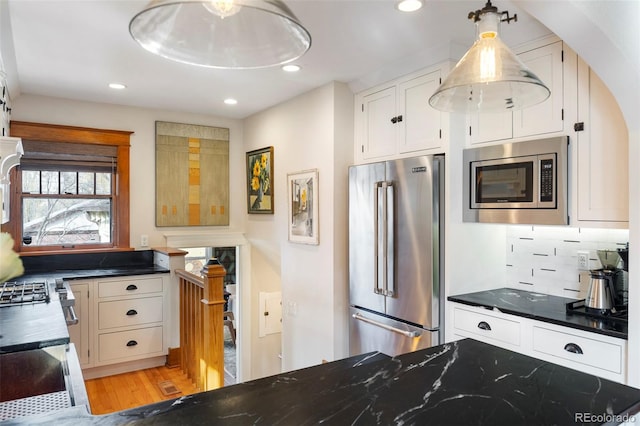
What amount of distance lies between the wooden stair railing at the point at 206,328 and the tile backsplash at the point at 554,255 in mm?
2089

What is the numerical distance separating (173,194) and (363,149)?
2.25 m

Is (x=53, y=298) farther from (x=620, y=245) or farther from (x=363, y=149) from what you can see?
(x=620, y=245)

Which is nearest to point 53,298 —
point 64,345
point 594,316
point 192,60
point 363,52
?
point 64,345

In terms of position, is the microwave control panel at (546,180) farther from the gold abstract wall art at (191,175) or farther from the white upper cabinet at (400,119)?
the gold abstract wall art at (191,175)

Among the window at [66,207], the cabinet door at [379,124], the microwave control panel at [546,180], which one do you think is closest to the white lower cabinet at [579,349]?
the microwave control panel at [546,180]

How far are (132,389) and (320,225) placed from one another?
6.93 ft

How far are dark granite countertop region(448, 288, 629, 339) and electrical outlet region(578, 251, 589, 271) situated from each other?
0.21 m

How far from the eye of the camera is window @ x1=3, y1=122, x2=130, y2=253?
3951mm

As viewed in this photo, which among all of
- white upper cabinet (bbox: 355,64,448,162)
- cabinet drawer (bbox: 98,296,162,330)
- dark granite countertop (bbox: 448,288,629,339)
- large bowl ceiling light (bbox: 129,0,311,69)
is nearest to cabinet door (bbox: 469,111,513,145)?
white upper cabinet (bbox: 355,64,448,162)

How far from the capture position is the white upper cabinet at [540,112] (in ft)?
7.89

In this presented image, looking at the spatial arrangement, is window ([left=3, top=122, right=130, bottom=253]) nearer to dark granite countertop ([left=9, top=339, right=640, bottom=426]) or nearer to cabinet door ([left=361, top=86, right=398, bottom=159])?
cabinet door ([left=361, top=86, right=398, bottom=159])

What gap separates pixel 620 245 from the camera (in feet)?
8.04

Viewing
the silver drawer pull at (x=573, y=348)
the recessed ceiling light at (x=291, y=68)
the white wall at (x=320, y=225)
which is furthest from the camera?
the white wall at (x=320, y=225)

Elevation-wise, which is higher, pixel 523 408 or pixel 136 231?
pixel 136 231
